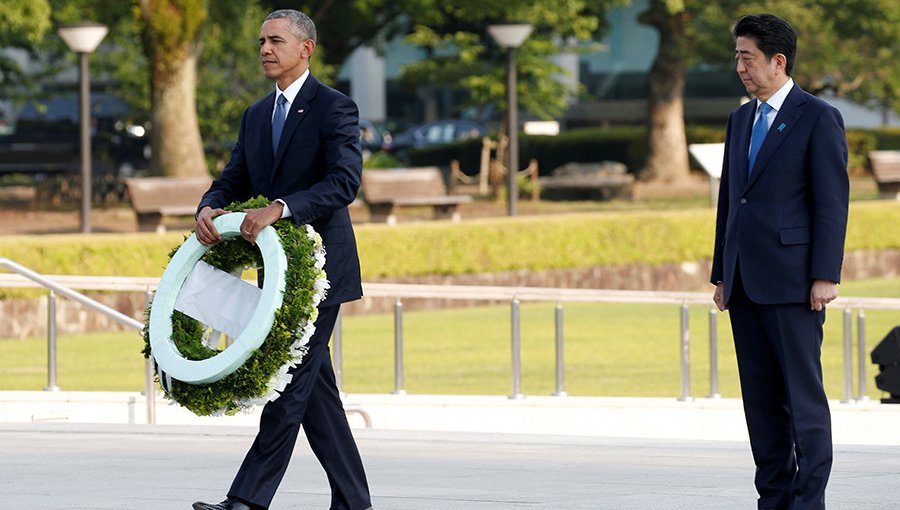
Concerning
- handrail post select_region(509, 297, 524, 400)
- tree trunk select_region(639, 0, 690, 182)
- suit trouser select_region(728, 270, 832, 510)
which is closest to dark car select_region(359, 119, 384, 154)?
tree trunk select_region(639, 0, 690, 182)

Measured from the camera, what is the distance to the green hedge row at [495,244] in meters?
17.3

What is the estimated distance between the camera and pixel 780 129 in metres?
5.77

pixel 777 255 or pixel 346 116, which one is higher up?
pixel 346 116

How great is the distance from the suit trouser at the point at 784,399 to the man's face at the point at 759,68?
64cm

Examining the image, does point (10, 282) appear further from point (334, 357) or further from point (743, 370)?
point (743, 370)

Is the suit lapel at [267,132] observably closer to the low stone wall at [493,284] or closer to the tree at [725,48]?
the low stone wall at [493,284]

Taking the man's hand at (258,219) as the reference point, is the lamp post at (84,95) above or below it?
above

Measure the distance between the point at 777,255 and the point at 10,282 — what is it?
22.2 feet

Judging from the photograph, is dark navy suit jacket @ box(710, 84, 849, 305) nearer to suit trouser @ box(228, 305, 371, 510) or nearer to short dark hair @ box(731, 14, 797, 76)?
short dark hair @ box(731, 14, 797, 76)

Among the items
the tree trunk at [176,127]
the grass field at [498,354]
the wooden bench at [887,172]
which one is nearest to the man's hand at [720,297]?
the grass field at [498,354]

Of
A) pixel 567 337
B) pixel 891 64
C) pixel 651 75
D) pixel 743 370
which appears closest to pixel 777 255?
pixel 743 370

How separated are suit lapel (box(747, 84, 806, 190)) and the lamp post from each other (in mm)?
15449

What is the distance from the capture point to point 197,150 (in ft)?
91.6

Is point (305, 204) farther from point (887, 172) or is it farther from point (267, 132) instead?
point (887, 172)
